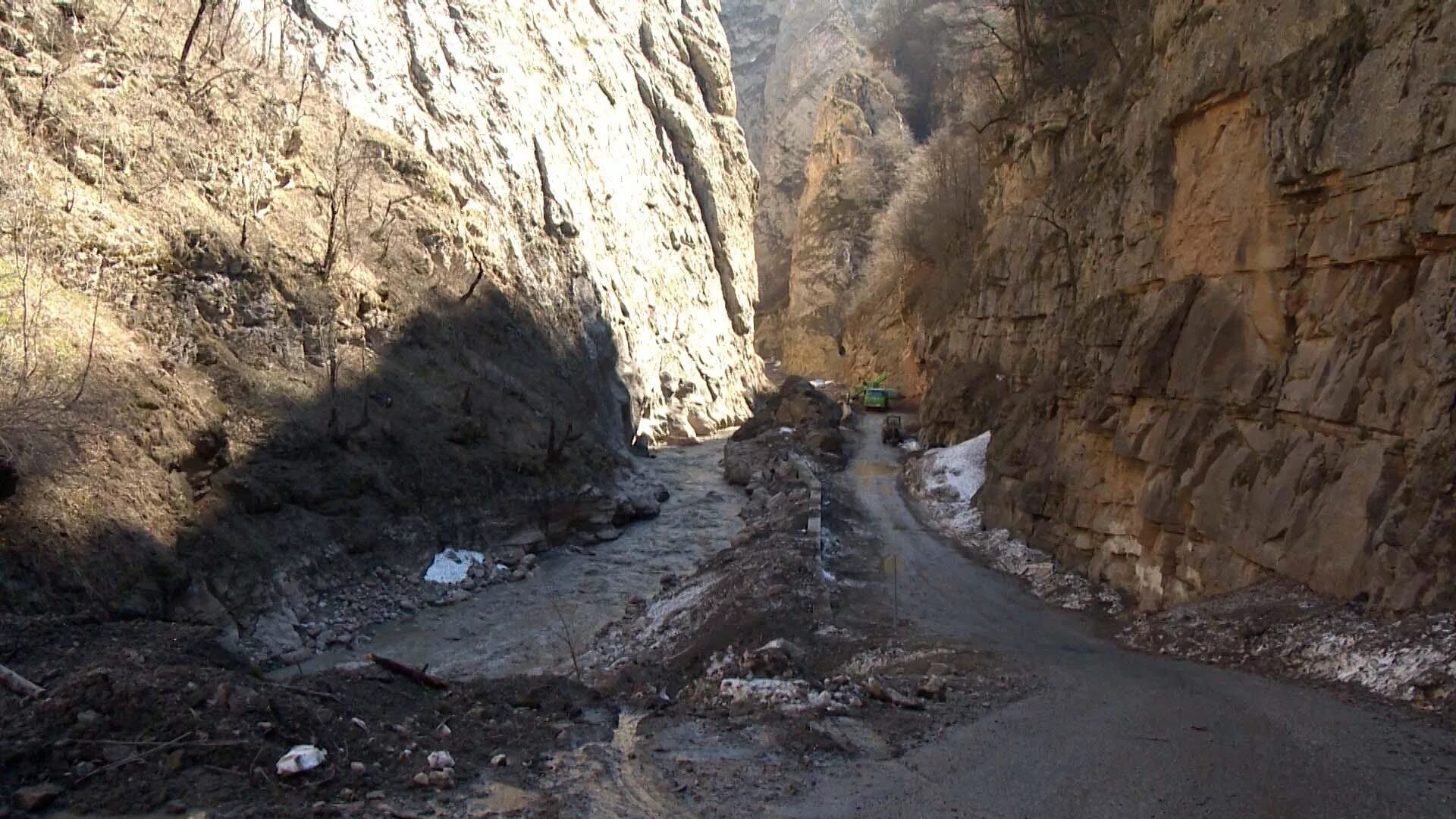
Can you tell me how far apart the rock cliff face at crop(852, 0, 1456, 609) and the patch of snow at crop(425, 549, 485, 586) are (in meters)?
9.85

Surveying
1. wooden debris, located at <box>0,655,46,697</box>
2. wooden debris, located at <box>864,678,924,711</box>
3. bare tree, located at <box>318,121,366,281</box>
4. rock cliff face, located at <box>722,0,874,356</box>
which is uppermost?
rock cliff face, located at <box>722,0,874,356</box>

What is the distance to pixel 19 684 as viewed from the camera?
5.61 m

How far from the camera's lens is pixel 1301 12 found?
1010cm

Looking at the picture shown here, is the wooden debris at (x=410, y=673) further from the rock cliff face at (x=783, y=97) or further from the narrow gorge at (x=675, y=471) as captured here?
the rock cliff face at (x=783, y=97)

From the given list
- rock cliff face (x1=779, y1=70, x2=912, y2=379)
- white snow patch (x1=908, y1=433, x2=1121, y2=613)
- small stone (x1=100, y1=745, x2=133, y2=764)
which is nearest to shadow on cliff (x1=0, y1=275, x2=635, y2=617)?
small stone (x1=100, y1=745, x2=133, y2=764)

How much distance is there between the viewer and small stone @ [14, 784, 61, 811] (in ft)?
14.1

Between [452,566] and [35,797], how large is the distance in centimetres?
1150

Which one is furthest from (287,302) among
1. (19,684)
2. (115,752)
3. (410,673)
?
(115,752)

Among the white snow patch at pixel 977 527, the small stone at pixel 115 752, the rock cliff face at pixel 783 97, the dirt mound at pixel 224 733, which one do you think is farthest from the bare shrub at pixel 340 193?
the rock cliff face at pixel 783 97

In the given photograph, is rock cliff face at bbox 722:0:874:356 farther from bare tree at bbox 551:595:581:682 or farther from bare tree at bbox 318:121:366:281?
bare tree at bbox 551:595:581:682

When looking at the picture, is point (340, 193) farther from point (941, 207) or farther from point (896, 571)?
point (941, 207)

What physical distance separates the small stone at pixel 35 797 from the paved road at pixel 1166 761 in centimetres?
373

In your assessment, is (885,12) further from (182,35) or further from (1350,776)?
(1350,776)

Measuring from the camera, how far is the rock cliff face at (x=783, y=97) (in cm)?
7844
